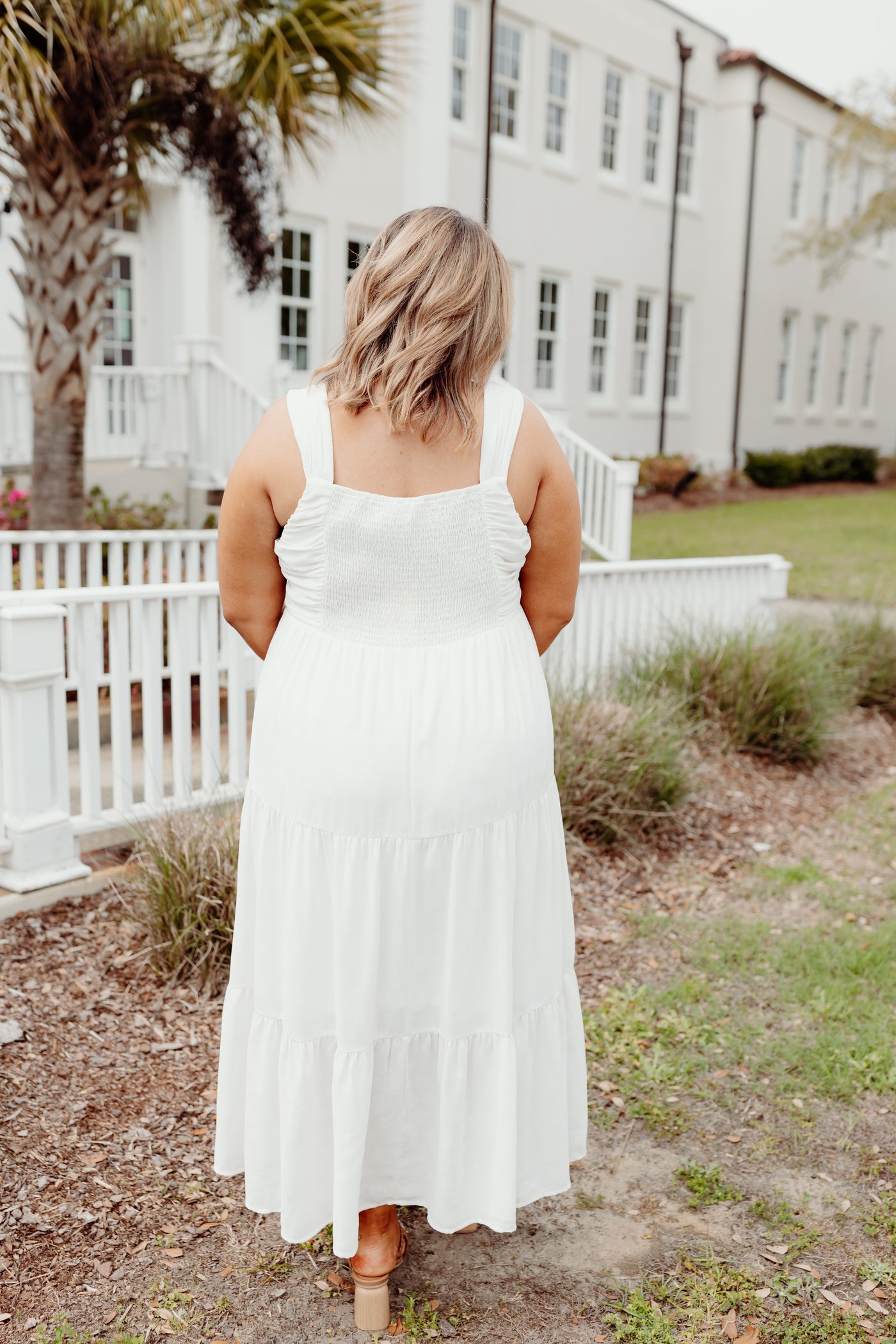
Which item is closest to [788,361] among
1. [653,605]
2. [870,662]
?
[870,662]

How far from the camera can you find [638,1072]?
3.32m

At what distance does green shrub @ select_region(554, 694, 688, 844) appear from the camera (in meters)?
4.93

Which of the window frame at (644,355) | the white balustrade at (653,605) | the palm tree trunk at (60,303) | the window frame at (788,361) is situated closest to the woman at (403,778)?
the white balustrade at (653,605)

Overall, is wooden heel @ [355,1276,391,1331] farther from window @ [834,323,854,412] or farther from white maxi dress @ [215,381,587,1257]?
window @ [834,323,854,412]

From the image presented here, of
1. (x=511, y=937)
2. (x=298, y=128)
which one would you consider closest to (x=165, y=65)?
(x=298, y=128)

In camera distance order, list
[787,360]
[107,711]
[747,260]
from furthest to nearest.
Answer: [787,360], [747,260], [107,711]

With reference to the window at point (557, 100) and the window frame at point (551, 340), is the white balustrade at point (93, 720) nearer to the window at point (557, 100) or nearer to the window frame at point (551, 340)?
the window frame at point (551, 340)

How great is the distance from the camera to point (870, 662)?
7.49 m

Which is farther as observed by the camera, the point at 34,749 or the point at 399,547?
the point at 34,749

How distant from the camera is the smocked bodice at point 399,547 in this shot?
193cm

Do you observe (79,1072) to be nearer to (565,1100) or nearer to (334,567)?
(565,1100)

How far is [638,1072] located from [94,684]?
242 cm

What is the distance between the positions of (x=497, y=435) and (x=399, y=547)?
26 centimetres

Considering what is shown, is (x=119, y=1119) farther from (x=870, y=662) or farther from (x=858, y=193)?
(x=858, y=193)
